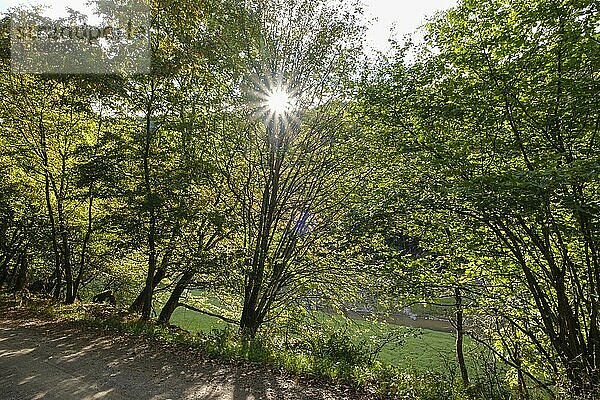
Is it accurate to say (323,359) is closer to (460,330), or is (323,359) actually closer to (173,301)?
(460,330)

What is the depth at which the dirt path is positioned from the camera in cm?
534

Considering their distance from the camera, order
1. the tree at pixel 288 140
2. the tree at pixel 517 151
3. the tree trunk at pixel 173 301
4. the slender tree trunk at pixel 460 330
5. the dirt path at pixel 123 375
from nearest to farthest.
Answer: the tree at pixel 517 151
the dirt path at pixel 123 375
the slender tree trunk at pixel 460 330
the tree at pixel 288 140
the tree trunk at pixel 173 301

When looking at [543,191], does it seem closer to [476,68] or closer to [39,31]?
[476,68]

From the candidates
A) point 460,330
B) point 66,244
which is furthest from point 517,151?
point 66,244

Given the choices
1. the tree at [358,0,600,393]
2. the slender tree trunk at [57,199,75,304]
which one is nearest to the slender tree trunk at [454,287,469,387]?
the tree at [358,0,600,393]

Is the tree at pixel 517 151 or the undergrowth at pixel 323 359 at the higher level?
the tree at pixel 517 151

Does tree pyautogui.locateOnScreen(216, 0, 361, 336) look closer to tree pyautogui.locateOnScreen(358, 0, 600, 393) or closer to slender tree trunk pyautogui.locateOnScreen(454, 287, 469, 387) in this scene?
tree pyautogui.locateOnScreen(358, 0, 600, 393)

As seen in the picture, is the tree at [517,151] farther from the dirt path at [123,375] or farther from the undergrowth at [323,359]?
the dirt path at [123,375]

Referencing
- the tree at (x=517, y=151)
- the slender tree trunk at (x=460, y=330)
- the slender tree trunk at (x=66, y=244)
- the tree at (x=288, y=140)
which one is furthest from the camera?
the slender tree trunk at (x=66, y=244)

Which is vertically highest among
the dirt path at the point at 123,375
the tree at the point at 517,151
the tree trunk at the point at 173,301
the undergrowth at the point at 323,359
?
the tree at the point at 517,151

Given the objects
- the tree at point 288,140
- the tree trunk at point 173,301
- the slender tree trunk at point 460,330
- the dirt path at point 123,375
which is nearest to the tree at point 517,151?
the slender tree trunk at point 460,330

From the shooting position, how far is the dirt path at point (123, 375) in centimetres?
534

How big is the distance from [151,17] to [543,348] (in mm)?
11134

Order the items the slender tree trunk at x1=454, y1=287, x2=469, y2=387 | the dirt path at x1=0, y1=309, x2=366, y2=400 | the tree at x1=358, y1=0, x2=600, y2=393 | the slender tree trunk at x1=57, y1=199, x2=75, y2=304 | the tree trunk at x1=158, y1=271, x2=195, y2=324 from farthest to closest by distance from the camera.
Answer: the slender tree trunk at x1=57, y1=199, x2=75, y2=304, the tree trunk at x1=158, y1=271, x2=195, y2=324, the slender tree trunk at x1=454, y1=287, x2=469, y2=387, the dirt path at x1=0, y1=309, x2=366, y2=400, the tree at x1=358, y1=0, x2=600, y2=393
